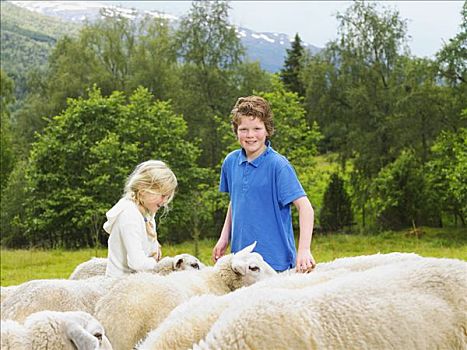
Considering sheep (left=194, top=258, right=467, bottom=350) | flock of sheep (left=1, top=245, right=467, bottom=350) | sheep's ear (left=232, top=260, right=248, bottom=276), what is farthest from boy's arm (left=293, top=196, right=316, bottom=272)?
sheep (left=194, top=258, right=467, bottom=350)

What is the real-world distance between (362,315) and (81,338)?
1846mm

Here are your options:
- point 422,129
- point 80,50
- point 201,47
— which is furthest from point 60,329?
point 80,50

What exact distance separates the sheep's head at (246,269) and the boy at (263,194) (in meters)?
0.18

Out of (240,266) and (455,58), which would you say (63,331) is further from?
(455,58)

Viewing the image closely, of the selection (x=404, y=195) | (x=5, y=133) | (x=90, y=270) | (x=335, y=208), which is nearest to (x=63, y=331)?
(x=90, y=270)

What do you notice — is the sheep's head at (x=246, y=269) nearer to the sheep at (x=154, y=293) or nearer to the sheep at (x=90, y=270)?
the sheep at (x=154, y=293)

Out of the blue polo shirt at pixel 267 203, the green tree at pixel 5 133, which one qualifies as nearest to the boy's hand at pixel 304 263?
the blue polo shirt at pixel 267 203

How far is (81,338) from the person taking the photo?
4441 millimetres

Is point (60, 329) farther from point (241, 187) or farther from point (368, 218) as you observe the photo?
point (368, 218)

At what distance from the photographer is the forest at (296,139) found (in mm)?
32438

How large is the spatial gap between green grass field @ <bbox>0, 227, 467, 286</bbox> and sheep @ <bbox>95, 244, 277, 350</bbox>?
11296 mm

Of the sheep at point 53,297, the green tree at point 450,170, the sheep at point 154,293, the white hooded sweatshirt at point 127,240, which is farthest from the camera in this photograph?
the green tree at point 450,170

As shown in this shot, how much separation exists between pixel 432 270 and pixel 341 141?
108 feet

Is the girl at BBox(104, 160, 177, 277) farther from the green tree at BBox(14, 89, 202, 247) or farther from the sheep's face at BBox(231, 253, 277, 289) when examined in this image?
the green tree at BBox(14, 89, 202, 247)
